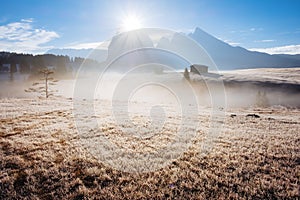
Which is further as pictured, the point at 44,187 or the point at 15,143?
the point at 15,143

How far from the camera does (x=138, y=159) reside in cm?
1056

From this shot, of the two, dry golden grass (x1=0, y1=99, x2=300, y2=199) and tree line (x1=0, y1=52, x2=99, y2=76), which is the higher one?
tree line (x1=0, y1=52, x2=99, y2=76)

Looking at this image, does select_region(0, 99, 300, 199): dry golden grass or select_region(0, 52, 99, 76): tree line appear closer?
select_region(0, 99, 300, 199): dry golden grass

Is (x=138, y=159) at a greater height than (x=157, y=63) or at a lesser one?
lesser

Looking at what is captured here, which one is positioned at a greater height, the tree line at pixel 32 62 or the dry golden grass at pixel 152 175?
the tree line at pixel 32 62

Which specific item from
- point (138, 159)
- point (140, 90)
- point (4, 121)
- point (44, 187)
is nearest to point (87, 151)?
point (138, 159)

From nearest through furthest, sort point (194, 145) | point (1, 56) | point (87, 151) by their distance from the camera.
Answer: point (87, 151)
point (194, 145)
point (1, 56)

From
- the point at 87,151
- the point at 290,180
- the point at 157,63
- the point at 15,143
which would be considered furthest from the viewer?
the point at 157,63

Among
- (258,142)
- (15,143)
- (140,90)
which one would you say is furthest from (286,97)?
(15,143)

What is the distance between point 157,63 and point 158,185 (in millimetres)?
161253

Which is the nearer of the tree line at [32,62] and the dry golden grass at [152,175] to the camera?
the dry golden grass at [152,175]

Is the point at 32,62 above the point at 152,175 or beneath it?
above

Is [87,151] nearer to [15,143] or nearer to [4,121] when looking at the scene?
[15,143]

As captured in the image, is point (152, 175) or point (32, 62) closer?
point (152, 175)
